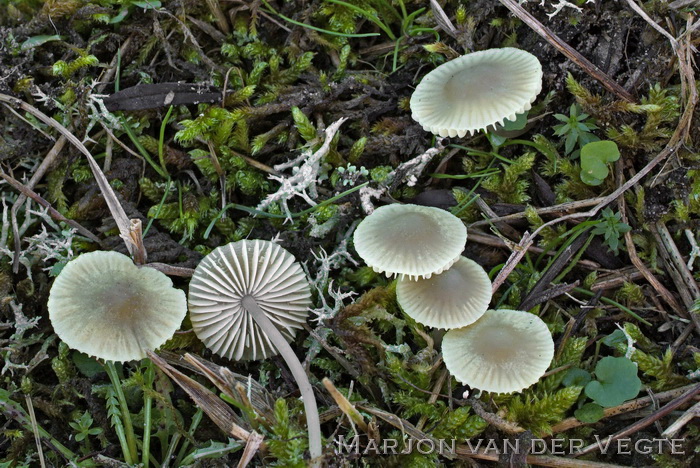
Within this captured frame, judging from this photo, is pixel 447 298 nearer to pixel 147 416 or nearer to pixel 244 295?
pixel 244 295

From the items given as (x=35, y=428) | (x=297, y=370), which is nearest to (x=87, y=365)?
(x=35, y=428)

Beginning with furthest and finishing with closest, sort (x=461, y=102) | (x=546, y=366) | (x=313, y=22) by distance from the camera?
(x=313, y=22)
(x=461, y=102)
(x=546, y=366)

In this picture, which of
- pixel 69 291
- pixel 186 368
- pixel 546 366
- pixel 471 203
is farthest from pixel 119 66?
pixel 546 366

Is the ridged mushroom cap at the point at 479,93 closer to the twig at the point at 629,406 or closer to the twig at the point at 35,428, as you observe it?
the twig at the point at 629,406

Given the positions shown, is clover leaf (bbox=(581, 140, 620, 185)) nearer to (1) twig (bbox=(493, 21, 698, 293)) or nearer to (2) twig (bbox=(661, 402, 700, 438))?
(1) twig (bbox=(493, 21, 698, 293))

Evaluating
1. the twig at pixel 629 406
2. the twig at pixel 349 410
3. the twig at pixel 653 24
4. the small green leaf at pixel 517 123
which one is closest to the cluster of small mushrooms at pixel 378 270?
the twig at pixel 349 410

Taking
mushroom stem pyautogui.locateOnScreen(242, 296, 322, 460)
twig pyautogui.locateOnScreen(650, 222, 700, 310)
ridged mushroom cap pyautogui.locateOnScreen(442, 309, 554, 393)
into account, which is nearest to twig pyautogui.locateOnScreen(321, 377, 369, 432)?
mushroom stem pyautogui.locateOnScreen(242, 296, 322, 460)

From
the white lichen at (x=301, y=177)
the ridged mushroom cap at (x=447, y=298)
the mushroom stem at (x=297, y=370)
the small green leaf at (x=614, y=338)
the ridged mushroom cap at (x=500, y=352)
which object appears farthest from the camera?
the white lichen at (x=301, y=177)

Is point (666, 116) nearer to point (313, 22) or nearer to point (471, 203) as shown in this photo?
point (471, 203)
